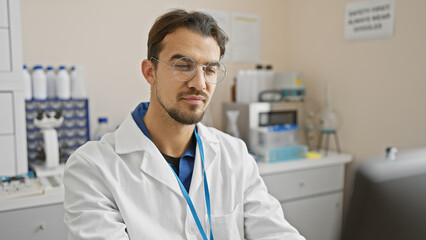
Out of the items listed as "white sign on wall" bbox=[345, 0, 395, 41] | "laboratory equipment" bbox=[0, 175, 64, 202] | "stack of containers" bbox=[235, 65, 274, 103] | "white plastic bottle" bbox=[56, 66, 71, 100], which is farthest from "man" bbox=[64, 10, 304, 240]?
"white sign on wall" bbox=[345, 0, 395, 41]

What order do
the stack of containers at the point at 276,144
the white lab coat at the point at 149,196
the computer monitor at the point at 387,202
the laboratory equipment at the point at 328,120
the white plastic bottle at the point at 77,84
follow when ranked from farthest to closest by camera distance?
the laboratory equipment at the point at 328,120 < the stack of containers at the point at 276,144 < the white plastic bottle at the point at 77,84 < the white lab coat at the point at 149,196 < the computer monitor at the point at 387,202

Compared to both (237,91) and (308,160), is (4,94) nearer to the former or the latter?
(237,91)

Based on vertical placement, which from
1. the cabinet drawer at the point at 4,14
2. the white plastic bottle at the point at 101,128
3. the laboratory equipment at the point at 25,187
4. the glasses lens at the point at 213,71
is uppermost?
the cabinet drawer at the point at 4,14

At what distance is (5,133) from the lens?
6.25 feet

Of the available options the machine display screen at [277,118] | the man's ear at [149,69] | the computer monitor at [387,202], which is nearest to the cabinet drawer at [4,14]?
the man's ear at [149,69]

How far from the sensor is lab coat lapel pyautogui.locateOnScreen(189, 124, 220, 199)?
136 cm

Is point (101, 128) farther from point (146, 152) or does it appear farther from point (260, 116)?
point (146, 152)

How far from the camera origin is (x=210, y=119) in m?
2.79

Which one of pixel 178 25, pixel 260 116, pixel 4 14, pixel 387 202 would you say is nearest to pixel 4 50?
pixel 4 14

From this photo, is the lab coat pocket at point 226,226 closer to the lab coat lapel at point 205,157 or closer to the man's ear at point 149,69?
the lab coat lapel at point 205,157

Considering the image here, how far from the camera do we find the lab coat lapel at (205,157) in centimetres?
136

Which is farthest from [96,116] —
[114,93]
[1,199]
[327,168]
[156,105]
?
[327,168]

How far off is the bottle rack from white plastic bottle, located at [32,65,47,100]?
35 millimetres

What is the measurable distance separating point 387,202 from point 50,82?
214 centimetres
